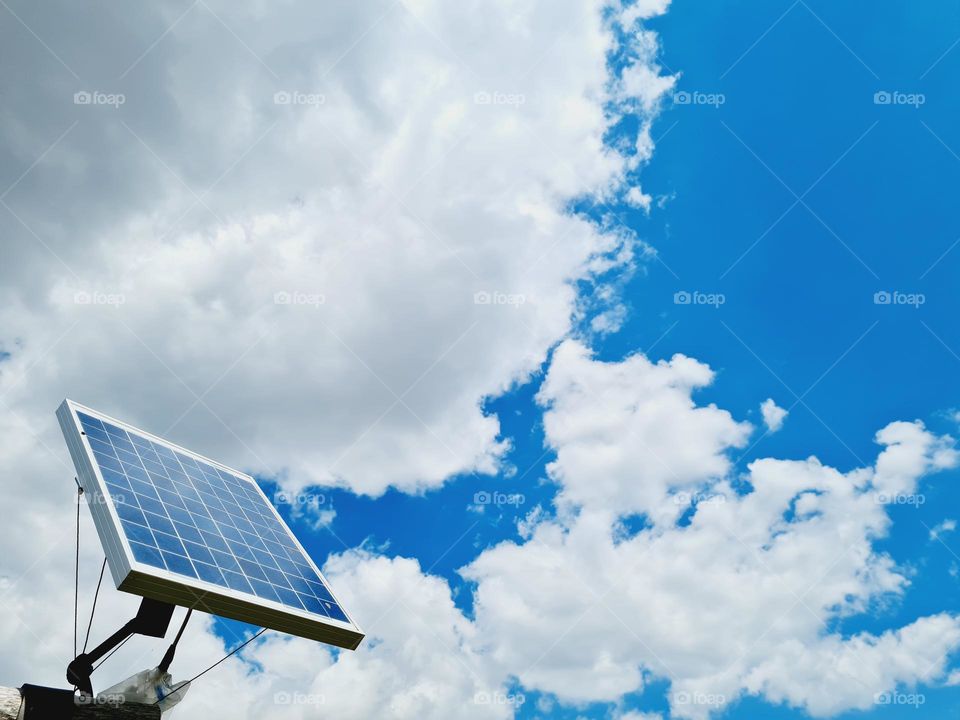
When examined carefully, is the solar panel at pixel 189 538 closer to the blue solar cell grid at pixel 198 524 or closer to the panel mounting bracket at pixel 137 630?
the blue solar cell grid at pixel 198 524

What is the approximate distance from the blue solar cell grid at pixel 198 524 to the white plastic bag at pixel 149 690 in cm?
323

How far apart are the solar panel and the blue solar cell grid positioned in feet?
0.13

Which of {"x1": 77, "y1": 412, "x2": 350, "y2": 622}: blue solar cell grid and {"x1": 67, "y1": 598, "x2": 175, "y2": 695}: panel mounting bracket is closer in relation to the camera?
{"x1": 77, "y1": 412, "x2": 350, "y2": 622}: blue solar cell grid

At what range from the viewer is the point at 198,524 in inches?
705

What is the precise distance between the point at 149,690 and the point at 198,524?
13.1ft

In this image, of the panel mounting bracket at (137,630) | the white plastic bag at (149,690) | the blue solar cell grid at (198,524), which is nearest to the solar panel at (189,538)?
the blue solar cell grid at (198,524)

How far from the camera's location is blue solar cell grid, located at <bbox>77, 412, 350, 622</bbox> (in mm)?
15344

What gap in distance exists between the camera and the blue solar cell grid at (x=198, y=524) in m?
15.3

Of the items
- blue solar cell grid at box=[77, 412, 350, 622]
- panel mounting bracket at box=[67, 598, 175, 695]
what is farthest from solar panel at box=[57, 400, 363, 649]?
panel mounting bracket at box=[67, 598, 175, 695]

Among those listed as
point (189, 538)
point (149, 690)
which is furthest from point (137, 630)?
point (189, 538)

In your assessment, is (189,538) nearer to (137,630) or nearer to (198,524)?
(198,524)

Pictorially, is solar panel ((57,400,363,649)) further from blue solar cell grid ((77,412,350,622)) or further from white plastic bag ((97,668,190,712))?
white plastic bag ((97,668,190,712))

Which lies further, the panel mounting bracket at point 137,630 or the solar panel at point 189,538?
the panel mounting bracket at point 137,630

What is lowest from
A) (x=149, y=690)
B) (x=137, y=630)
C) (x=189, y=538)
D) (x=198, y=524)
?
(x=149, y=690)
